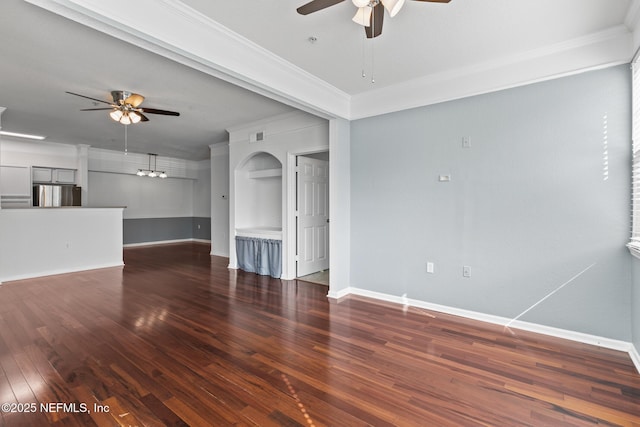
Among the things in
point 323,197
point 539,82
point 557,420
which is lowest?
point 557,420

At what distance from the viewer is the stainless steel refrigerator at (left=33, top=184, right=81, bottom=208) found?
761 centimetres

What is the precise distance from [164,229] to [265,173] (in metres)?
6.01

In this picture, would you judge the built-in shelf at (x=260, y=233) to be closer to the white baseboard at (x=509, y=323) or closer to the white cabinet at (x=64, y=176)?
the white baseboard at (x=509, y=323)

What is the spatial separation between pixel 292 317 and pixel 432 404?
191 centimetres

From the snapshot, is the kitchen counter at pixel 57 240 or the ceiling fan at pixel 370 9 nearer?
the ceiling fan at pixel 370 9

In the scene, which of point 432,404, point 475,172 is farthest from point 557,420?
point 475,172

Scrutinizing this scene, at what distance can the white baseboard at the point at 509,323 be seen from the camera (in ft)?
9.30

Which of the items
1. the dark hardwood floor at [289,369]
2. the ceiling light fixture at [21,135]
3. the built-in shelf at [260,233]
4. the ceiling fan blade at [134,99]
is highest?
the ceiling light fixture at [21,135]

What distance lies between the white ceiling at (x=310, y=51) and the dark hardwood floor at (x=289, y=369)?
8.36 ft

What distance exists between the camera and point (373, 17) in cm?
229

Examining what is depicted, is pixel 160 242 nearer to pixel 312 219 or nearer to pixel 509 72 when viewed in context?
pixel 312 219

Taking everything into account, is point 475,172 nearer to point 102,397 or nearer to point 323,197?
point 323,197

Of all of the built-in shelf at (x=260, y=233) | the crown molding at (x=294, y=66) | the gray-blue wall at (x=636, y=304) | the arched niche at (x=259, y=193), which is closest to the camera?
the crown molding at (x=294, y=66)

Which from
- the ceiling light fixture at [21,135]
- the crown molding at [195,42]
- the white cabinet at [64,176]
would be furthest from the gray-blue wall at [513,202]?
the white cabinet at [64,176]
